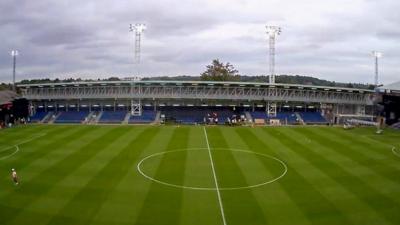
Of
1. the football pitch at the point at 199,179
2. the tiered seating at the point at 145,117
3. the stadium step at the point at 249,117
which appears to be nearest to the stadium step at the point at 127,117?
the tiered seating at the point at 145,117

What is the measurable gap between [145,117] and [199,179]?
42.5m

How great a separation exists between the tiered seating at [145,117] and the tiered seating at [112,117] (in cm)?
203

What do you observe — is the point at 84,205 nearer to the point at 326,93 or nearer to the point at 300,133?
the point at 300,133

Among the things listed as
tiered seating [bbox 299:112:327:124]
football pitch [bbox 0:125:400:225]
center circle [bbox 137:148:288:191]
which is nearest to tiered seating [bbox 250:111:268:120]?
tiered seating [bbox 299:112:327:124]

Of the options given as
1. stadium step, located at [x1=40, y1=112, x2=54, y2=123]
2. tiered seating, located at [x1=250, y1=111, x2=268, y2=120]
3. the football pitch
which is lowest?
the football pitch

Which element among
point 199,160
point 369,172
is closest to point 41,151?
point 199,160

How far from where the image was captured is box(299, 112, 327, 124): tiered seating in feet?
242

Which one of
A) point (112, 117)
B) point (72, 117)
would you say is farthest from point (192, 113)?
point (72, 117)

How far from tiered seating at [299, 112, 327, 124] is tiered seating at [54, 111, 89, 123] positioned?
3707 centimetres

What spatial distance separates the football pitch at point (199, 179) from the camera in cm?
2453

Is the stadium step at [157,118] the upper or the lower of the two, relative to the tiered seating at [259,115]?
lower

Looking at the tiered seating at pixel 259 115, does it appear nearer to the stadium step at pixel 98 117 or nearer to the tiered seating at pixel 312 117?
the tiered seating at pixel 312 117

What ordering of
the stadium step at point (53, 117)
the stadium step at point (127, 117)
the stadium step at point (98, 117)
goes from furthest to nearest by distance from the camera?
1. the stadium step at point (53, 117)
2. the stadium step at point (98, 117)
3. the stadium step at point (127, 117)

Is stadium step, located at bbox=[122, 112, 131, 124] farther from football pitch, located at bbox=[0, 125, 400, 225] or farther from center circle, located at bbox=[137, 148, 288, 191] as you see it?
center circle, located at bbox=[137, 148, 288, 191]
